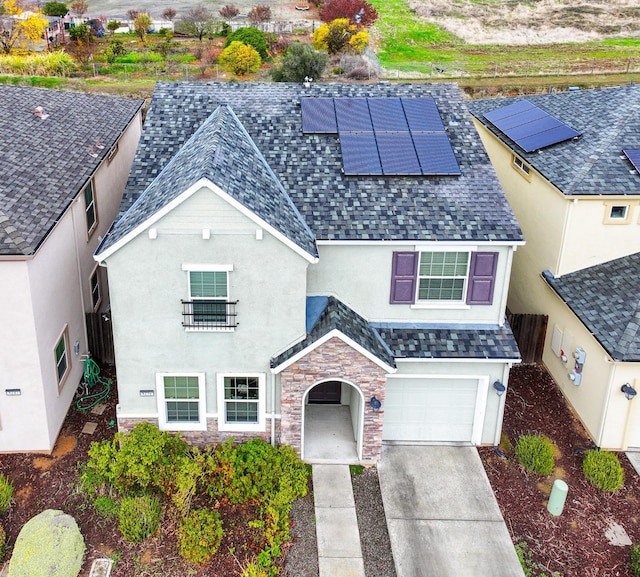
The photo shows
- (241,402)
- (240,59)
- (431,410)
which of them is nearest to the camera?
(241,402)

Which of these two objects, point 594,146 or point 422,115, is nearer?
point 422,115

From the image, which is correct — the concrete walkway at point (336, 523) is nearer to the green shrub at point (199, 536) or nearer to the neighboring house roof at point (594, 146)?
the green shrub at point (199, 536)

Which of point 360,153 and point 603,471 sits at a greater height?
point 360,153

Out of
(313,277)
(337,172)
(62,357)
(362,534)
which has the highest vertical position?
(337,172)

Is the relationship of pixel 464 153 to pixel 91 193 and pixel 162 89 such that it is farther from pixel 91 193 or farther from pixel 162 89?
pixel 91 193

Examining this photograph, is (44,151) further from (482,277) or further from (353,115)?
(482,277)

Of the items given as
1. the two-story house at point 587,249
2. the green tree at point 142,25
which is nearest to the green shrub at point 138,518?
the two-story house at point 587,249

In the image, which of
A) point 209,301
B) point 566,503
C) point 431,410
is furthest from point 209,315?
point 566,503

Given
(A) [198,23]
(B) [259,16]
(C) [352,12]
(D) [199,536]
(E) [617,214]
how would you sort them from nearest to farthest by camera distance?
(D) [199,536]
(E) [617,214]
(C) [352,12]
(A) [198,23]
(B) [259,16]
